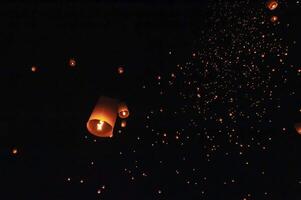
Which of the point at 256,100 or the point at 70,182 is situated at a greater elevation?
the point at 256,100

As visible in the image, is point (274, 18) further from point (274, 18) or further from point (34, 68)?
point (34, 68)

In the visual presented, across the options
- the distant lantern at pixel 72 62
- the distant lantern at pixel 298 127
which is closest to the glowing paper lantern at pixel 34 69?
the distant lantern at pixel 72 62

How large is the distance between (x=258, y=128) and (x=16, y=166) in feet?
7.20

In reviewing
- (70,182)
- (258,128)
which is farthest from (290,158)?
(70,182)

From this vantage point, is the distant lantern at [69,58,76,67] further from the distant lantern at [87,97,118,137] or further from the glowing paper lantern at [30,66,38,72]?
the distant lantern at [87,97,118,137]

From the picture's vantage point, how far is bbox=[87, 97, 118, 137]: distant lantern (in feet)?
6.73

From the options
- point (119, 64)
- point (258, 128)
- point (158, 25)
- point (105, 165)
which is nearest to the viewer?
point (158, 25)

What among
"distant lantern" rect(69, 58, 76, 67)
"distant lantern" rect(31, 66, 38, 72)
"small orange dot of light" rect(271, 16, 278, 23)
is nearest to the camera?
"small orange dot of light" rect(271, 16, 278, 23)

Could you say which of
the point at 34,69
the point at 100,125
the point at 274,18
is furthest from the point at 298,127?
the point at 34,69

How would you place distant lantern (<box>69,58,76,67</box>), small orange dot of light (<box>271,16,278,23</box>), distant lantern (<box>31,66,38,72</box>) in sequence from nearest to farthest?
small orange dot of light (<box>271,16,278,23</box>) → distant lantern (<box>69,58,76,67</box>) → distant lantern (<box>31,66,38,72</box>)

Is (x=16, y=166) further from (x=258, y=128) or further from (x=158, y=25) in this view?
(x=258, y=128)

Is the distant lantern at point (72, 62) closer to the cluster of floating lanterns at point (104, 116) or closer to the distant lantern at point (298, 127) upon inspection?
the cluster of floating lanterns at point (104, 116)

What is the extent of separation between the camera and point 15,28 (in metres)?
2.85

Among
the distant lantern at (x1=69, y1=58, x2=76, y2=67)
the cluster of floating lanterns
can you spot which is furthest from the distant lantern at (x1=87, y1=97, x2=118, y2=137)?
the distant lantern at (x1=69, y1=58, x2=76, y2=67)
